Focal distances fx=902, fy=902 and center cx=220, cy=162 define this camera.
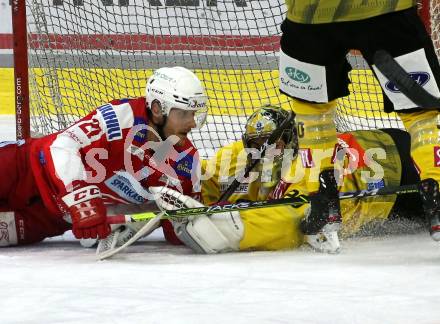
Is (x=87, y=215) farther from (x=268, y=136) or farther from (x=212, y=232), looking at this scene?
(x=268, y=136)

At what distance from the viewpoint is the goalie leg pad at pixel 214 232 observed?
9.20 ft

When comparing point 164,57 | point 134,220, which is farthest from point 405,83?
point 164,57

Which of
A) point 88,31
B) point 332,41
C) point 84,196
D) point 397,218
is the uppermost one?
point 88,31

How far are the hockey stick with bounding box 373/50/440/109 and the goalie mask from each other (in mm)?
645

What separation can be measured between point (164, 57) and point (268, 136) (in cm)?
143

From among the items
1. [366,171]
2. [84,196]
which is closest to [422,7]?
[366,171]

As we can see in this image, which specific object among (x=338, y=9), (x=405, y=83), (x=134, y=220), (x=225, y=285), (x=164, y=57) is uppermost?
(x=164, y=57)

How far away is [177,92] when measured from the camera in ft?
9.57

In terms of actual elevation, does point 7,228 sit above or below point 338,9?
below

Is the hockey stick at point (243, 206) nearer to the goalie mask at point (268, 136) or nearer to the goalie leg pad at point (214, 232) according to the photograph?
the goalie leg pad at point (214, 232)

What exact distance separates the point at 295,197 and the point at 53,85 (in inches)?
64.4

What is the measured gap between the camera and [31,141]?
122 inches

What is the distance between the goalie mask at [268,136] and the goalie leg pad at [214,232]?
1.18 ft

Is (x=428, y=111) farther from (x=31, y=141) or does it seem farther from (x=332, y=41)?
(x=31, y=141)
